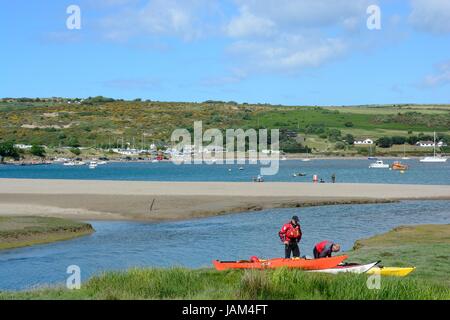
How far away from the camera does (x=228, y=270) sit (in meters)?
19.5

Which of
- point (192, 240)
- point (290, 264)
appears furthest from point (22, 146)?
point (290, 264)

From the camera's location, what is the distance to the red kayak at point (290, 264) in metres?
19.6

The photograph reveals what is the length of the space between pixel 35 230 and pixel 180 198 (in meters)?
21.0

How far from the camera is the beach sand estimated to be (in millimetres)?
45719

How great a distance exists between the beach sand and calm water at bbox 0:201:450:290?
2.95m

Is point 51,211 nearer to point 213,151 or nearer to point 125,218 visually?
point 125,218

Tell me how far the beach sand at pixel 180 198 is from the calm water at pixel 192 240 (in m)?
2.95

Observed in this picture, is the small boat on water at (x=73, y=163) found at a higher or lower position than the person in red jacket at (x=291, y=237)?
lower

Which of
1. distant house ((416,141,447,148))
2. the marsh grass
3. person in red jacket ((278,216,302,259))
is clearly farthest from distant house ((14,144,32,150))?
the marsh grass

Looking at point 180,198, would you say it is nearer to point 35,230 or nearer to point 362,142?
point 35,230

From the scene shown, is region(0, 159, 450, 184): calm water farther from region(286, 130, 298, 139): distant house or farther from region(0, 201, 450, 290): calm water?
region(286, 130, 298, 139): distant house

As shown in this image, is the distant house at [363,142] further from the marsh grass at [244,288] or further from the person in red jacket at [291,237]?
the marsh grass at [244,288]

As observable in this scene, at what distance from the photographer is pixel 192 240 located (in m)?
33.8
